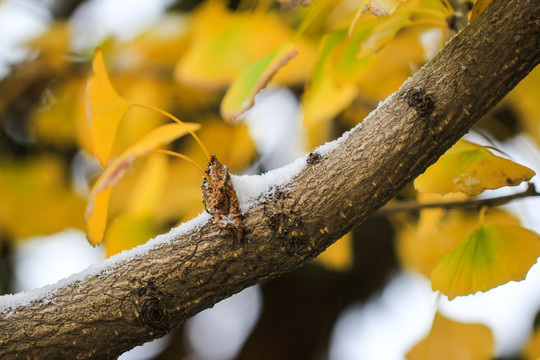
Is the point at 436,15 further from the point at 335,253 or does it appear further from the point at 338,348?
the point at 338,348

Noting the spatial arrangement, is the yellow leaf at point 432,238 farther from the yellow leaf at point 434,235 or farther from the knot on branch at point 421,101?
A: the knot on branch at point 421,101

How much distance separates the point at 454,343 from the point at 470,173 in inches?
8.9

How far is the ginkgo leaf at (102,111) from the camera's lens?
33 cm

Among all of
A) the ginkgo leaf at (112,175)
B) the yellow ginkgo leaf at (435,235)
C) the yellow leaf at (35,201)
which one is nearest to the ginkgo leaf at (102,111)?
the ginkgo leaf at (112,175)

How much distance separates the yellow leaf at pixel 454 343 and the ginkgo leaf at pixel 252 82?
0.27 m

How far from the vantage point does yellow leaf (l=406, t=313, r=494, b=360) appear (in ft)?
1.58

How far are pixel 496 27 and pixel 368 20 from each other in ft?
0.50

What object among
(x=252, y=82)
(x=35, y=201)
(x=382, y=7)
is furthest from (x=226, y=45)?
(x=35, y=201)

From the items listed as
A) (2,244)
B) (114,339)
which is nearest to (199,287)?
(114,339)

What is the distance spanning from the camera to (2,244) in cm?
99

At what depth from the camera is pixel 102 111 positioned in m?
0.34

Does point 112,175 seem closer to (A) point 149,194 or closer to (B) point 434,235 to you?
(A) point 149,194

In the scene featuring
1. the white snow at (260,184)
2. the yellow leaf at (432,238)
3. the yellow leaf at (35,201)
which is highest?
the white snow at (260,184)

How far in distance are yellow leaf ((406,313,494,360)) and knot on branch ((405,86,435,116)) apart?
241 millimetres
